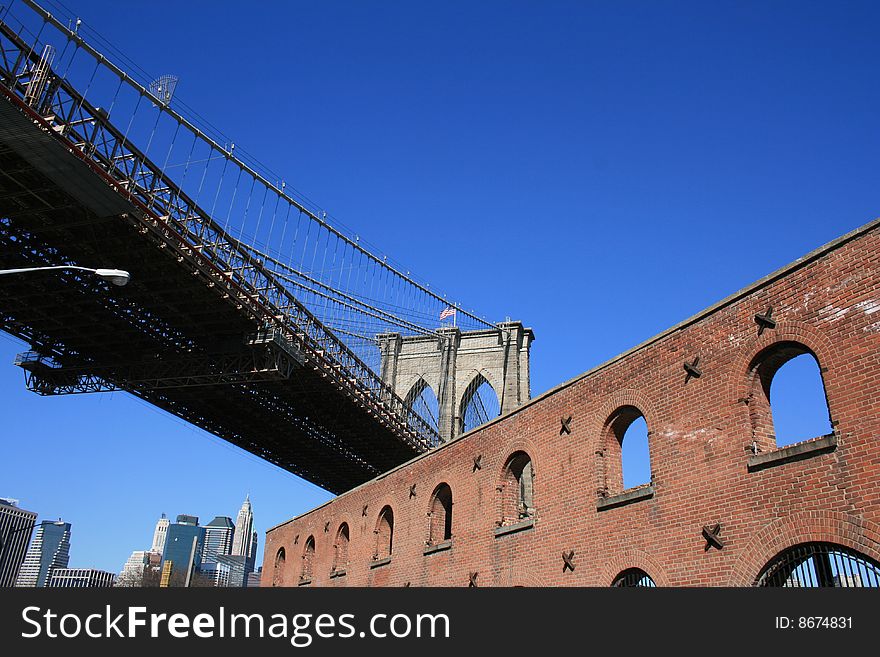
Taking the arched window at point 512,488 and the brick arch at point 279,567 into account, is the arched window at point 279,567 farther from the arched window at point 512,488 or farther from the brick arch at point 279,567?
the arched window at point 512,488

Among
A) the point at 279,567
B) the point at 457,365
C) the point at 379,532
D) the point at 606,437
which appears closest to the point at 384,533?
the point at 379,532

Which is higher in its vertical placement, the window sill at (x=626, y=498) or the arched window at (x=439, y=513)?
the arched window at (x=439, y=513)

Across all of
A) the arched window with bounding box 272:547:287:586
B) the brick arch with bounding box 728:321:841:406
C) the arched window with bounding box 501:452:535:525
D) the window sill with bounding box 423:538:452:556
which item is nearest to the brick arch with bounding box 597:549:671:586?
the brick arch with bounding box 728:321:841:406

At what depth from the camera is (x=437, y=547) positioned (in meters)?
18.4

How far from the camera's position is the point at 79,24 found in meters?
21.2

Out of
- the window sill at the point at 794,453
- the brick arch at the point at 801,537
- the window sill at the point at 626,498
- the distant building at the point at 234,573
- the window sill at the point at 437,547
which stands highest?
the distant building at the point at 234,573

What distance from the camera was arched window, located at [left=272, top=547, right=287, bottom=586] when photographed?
29883 millimetres

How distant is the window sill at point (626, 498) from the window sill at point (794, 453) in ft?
6.73

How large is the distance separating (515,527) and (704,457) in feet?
16.9

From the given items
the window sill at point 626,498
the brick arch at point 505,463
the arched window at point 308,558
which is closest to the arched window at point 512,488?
the brick arch at point 505,463

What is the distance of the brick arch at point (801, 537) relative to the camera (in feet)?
28.9

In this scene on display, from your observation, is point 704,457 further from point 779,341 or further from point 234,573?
point 234,573
